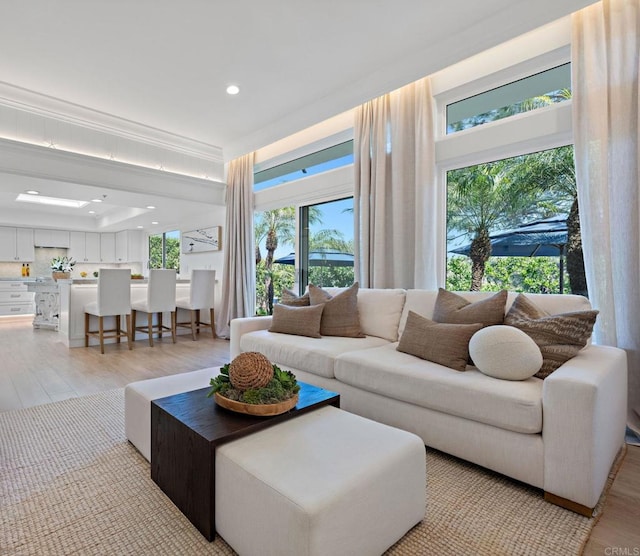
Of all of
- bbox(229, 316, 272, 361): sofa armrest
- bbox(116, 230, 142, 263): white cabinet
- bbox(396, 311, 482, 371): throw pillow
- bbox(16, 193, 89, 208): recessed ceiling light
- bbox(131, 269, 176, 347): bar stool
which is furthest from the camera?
bbox(116, 230, 142, 263): white cabinet

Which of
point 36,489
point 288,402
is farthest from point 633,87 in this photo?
point 36,489

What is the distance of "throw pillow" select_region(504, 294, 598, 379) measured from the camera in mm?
1836

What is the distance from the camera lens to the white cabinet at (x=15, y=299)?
782 cm

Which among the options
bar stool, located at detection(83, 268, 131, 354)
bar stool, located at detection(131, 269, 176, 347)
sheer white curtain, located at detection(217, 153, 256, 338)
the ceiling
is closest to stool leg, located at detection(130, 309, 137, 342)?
bar stool, located at detection(131, 269, 176, 347)

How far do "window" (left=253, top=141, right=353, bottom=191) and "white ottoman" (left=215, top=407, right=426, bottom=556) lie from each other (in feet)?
11.7

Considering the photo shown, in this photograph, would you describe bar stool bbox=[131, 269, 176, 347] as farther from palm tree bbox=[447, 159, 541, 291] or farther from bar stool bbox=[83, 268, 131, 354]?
palm tree bbox=[447, 159, 541, 291]

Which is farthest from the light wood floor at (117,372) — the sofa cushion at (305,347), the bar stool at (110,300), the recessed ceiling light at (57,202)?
the recessed ceiling light at (57,202)

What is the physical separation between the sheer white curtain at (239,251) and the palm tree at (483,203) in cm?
303

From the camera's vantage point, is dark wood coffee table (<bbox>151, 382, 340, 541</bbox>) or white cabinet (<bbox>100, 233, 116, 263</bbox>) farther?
white cabinet (<bbox>100, 233, 116, 263</bbox>)

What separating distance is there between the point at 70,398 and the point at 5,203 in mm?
6425

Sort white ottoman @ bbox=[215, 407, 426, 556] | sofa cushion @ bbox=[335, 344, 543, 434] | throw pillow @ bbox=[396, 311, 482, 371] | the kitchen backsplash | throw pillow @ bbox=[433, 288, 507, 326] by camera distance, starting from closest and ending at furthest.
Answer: white ottoman @ bbox=[215, 407, 426, 556], sofa cushion @ bbox=[335, 344, 543, 434], throw pillow @ bbox=[396, 311, 482, 371], throw pillow @ bbox=[433, 288, 507, 326], the kitchen backsplash

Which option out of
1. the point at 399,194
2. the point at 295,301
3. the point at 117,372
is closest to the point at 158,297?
the point at 117,372

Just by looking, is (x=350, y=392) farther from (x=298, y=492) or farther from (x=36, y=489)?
(x=36, y=489)

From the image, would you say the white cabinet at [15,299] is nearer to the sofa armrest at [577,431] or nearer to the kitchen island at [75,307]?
the kitchen island at [75,307]
